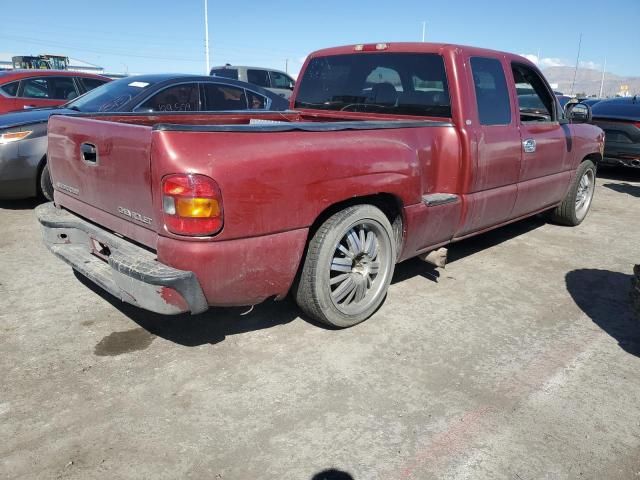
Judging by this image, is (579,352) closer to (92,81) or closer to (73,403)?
(73,403)

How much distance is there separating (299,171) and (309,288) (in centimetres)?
75

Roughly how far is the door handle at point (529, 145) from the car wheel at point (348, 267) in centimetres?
175

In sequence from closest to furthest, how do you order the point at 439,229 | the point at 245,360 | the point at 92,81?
1. the point at 245,360
2. the point at 439,229
3. the point at 92,81

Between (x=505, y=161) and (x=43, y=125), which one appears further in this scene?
(x=43, y=125)

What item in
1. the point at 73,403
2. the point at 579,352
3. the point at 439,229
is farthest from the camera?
the point at 439,229

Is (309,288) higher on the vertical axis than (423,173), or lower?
lower

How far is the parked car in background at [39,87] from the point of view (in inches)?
319

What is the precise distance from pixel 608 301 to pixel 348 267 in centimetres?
223

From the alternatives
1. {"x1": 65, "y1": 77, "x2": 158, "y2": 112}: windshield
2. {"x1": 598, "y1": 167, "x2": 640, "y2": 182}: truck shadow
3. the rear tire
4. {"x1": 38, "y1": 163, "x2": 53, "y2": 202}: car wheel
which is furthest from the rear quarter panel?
{"x1": 598, "y1": 167, "x2": 640, "y2": 182}: truck shadow

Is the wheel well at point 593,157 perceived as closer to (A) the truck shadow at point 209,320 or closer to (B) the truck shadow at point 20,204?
(A) the truck shadow at point 209,320

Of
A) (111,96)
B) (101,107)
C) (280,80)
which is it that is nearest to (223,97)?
(111,96)

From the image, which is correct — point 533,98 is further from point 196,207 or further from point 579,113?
point 196,207

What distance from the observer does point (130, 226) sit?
2828 millimetres

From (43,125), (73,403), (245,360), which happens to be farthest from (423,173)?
(43,125)
